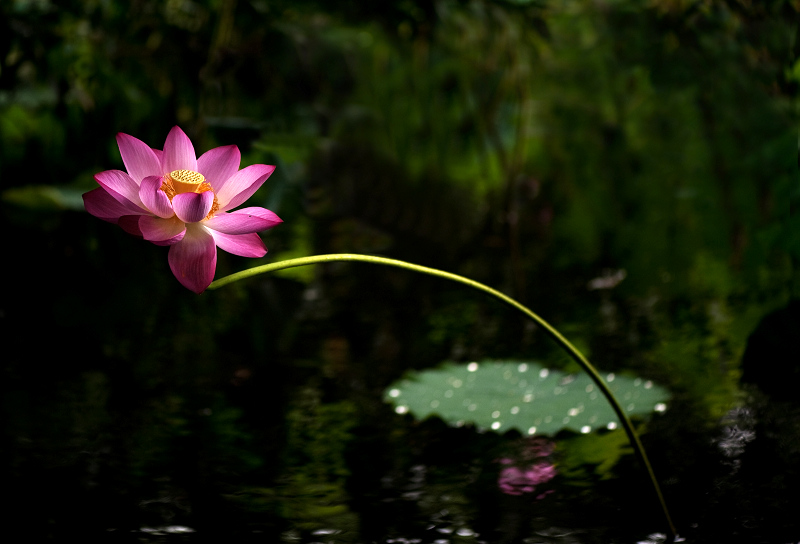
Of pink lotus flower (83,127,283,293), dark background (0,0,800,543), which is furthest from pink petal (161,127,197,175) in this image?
dark background (0,0,800,543)

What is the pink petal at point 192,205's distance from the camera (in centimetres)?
47

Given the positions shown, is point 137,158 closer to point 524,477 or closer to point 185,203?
point 185,203

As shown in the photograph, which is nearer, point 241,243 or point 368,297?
point 241,243

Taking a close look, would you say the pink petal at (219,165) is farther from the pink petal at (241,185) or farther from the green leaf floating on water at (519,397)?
the green leaf floating on water at (519,397)

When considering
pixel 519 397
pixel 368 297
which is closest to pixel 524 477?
pixel 519 397

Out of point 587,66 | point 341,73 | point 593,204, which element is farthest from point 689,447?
point 587,66

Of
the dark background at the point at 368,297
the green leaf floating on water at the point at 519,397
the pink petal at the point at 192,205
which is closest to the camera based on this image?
the pink petal at the point at 192,205

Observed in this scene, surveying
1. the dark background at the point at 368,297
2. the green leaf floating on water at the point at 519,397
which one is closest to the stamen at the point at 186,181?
the dark background at the point at 368,297

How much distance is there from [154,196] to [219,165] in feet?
0.18

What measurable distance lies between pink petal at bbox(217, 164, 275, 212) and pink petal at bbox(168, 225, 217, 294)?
0.04 metres

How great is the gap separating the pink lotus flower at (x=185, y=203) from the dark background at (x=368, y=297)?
27 centimetres

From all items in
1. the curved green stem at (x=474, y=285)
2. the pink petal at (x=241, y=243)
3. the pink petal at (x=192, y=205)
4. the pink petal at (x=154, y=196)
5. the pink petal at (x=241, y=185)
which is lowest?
the curved green stem at (x=474, y=285)

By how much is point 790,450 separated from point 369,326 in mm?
740

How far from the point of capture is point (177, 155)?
51cm
